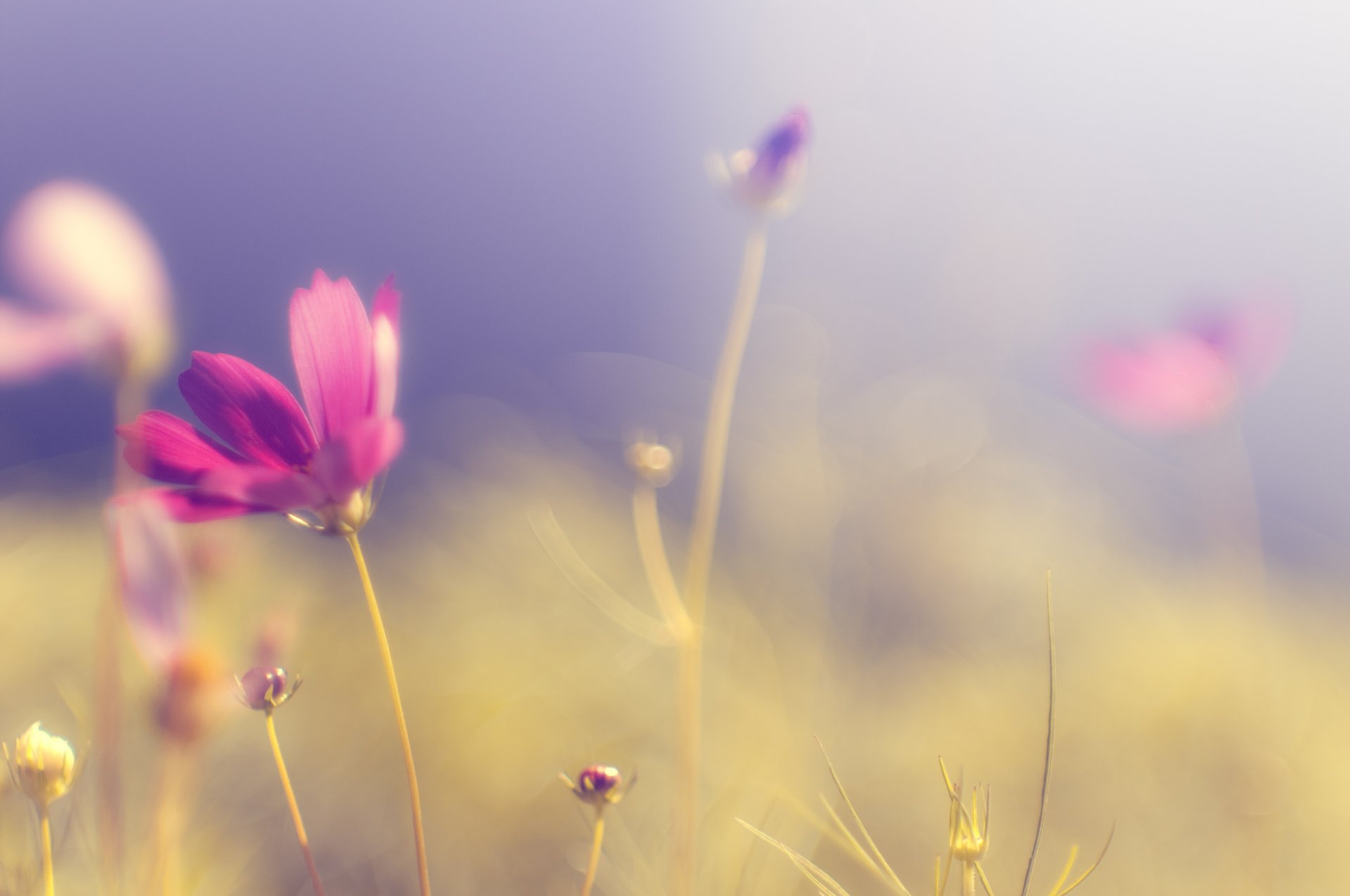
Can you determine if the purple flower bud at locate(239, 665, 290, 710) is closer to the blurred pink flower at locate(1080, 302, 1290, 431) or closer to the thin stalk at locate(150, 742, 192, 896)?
the thin stalk at locate(150, 742, 192, 896)

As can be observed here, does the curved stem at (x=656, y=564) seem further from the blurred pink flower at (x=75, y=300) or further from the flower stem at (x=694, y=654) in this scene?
the blurred pink flower at (x=75, y=300)

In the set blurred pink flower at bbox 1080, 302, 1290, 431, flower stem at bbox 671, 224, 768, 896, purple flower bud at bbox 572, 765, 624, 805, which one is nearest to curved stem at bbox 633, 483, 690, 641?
flower stem at bbox 671, 224, 768, 896

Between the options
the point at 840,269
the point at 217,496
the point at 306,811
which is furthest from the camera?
the point at 840,269

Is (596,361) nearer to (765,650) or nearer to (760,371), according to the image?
(760,371)

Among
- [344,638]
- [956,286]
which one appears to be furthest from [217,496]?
[956,286]

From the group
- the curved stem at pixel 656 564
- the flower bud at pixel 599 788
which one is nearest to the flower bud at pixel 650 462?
the curved stem at pixel 656 564

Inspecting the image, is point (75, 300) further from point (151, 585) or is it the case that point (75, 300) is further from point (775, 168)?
point (775, 168)
